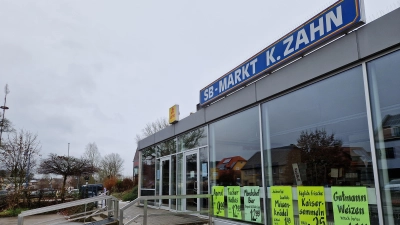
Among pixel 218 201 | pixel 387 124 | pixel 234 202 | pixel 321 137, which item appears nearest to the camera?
pixel 387 124

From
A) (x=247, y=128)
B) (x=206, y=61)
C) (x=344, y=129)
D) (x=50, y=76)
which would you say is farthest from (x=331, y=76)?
(x=50, y=76)

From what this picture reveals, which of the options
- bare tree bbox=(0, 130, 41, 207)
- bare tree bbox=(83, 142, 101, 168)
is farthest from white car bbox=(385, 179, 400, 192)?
bare tree bbox=(83, 142, 101, 168)

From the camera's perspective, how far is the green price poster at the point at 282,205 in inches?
232

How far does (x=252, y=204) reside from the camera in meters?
6.96

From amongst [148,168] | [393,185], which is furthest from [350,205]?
[148,168]

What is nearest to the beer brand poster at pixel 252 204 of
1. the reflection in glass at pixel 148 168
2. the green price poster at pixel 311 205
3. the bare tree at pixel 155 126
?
the green price poster at pixel 311 205

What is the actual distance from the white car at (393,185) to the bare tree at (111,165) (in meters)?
35.9

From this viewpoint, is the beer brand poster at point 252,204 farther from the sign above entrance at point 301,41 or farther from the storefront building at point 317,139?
the sign above entrance at point 301,41

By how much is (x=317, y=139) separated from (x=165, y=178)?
7.96 meters

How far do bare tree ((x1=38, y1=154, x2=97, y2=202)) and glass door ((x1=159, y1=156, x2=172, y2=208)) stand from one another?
7.28 m

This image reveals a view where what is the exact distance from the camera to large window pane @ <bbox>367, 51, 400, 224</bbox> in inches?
163

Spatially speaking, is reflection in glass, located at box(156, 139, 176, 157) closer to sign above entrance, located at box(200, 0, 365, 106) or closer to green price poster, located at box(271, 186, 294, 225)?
sign above entrance, located at box(200, 0, 365, 106)

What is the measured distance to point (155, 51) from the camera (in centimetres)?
1476

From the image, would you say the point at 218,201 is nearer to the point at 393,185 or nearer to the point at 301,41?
the point at 301,41
